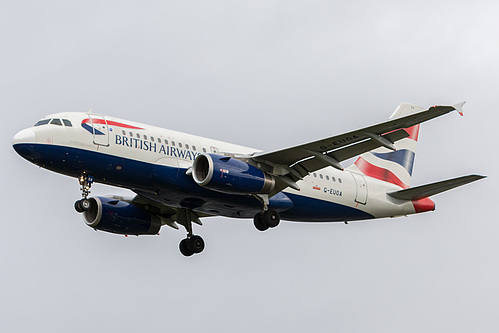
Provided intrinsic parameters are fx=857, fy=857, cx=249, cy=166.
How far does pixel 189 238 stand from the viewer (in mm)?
39812

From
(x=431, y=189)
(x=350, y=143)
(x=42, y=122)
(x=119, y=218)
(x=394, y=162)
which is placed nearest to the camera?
(x=42, y=122)

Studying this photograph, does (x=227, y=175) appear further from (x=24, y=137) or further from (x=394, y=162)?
(x=394, y=162)

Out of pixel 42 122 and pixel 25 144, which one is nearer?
pixel 25 144

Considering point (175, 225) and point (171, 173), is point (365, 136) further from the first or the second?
point (175, 225)

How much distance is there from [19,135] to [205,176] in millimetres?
7188

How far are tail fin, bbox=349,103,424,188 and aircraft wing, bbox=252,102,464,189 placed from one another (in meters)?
5.75

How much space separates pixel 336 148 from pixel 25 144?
11851mm

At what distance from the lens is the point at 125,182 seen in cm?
3344

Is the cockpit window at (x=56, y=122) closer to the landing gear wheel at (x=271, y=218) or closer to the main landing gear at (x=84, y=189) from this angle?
the main landing gear at (x=84, y=189)

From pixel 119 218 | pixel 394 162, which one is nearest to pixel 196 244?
pixel 119 218

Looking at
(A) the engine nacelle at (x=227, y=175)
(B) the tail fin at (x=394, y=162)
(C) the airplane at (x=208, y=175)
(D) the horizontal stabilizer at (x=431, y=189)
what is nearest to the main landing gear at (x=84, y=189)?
(C) the airplane at (x=208, y=175)

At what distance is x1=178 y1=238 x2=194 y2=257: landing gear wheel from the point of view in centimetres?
3956

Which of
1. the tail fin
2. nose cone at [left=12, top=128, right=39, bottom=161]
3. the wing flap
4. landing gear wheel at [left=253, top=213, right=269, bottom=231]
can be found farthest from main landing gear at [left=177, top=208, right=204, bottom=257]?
nose cone at [left=12, top=128, right=39, bottom=161]

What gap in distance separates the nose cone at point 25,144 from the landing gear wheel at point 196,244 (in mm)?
10165
